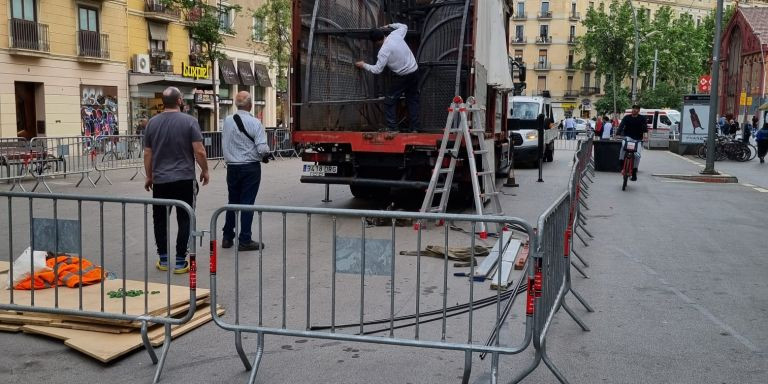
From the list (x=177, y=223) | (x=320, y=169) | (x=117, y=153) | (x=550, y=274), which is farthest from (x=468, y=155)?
(x=117, y=153)

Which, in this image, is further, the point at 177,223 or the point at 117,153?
the point at 117,153

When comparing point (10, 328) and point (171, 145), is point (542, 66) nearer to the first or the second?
point (171, 145)

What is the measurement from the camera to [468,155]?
383 inches

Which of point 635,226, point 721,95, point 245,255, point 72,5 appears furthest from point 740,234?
point 721,95

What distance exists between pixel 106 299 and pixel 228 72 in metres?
37.1

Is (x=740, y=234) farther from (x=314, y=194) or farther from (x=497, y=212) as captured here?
(x=314, y=194)

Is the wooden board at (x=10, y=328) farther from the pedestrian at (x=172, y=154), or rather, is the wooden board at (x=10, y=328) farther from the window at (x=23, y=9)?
the window at (x=23, y=9)

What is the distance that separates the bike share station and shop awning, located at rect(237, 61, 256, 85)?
24.6 m

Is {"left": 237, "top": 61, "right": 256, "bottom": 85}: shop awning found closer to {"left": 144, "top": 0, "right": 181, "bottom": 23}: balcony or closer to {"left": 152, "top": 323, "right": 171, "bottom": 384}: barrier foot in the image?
{"left": 144, "top": 0, "right": 181, "bottom": 23}: balcony

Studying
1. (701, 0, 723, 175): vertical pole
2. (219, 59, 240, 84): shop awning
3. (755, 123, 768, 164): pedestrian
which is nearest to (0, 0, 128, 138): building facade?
(219, 59, 240, 84): shop awning

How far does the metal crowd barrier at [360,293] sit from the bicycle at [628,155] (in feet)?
25.8

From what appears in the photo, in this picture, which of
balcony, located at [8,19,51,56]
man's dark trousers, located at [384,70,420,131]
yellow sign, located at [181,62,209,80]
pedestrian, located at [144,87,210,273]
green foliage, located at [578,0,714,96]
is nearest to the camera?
pedestrian, located at [144,87,210,273]

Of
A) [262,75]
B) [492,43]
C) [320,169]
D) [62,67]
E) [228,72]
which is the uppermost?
[262,75]

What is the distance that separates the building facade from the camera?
86.3ft
